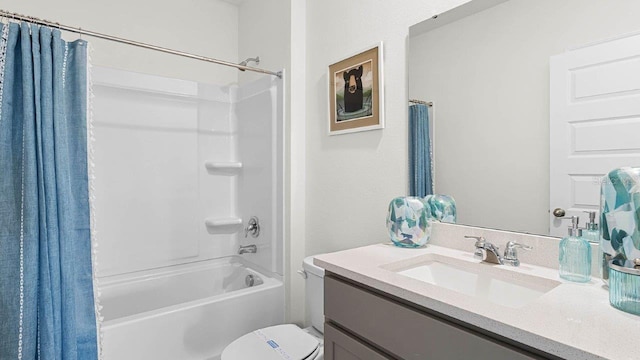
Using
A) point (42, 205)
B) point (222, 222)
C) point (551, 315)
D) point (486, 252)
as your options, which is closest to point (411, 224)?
point (486, 252)

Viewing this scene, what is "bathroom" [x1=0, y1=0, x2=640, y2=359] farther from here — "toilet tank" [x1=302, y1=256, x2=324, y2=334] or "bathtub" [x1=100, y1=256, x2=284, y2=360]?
"toilet tank" [x1=302, y1=256, x2=324, y2=334]

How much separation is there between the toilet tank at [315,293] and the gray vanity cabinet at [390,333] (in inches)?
20.6

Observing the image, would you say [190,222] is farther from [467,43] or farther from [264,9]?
[467,43]

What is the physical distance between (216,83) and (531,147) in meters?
2.34

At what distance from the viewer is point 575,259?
0.91 meters

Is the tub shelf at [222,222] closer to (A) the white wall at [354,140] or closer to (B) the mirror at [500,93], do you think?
(A) the white wall at [354,140]

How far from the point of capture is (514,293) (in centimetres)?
97

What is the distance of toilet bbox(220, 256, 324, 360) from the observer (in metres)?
1.39

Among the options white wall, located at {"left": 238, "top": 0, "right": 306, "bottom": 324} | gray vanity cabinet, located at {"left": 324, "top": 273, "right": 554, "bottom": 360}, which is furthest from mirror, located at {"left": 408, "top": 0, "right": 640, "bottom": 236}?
white wall, located at {"left": 238, "top": 0, "right": 306, "bottom": 324}

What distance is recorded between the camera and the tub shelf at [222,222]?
2.50 m

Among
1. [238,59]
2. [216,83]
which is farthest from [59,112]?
[238,59]

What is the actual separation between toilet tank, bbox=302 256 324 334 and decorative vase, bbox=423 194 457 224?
0.62 m

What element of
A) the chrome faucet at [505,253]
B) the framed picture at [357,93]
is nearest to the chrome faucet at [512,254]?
the chrome faucet at [505,253]

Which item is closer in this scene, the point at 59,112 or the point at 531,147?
the point at 531,147
